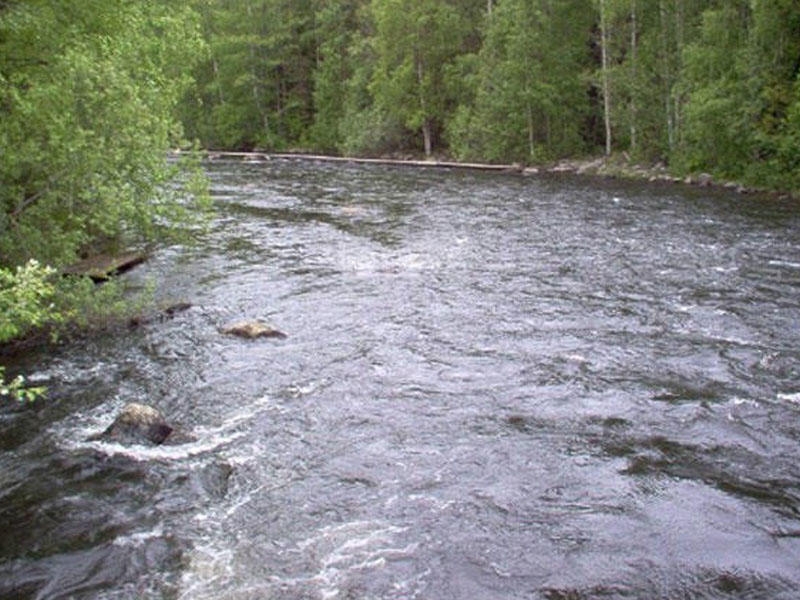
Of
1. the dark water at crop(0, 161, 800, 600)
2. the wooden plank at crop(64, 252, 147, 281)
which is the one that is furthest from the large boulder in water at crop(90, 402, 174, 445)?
the wooden plank at crop(64, 252, 147, 281)

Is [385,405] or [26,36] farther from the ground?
[26,36]

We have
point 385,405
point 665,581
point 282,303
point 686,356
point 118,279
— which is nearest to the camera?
point 665,581

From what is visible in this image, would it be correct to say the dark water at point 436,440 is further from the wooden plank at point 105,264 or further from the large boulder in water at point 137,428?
the wooden plank at point 105,264

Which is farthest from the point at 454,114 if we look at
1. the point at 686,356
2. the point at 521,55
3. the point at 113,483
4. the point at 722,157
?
the point at 113,483

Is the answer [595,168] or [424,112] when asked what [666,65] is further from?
[424,112]

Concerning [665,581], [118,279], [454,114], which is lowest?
[665,581]

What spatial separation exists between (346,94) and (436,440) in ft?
182

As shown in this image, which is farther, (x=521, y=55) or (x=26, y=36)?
(x=521, y=55)

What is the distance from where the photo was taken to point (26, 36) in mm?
15508

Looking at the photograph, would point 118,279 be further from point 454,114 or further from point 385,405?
point 454,114

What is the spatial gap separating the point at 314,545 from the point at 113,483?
9.97 feet

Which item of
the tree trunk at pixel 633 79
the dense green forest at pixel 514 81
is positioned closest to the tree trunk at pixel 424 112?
the dense green forest at pixel 514 81

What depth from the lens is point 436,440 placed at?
1111 centimetres

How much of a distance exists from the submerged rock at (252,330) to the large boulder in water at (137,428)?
458 cm
